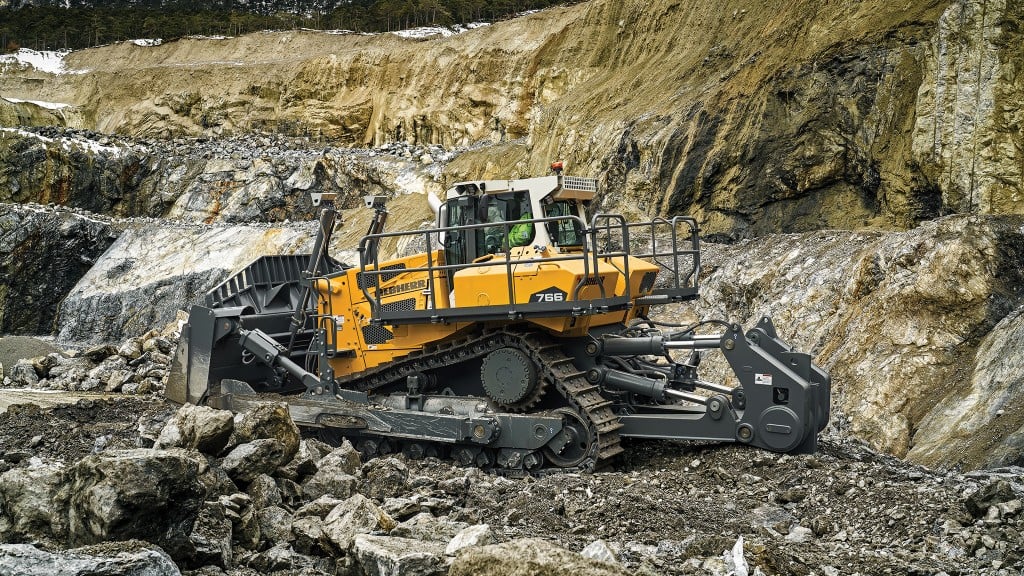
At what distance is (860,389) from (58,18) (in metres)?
64.3

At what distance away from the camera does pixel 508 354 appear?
848cm

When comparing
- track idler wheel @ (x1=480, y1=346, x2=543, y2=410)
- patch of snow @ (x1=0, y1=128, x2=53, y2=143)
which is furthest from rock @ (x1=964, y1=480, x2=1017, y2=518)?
patch of snow @ (x1=0, y1=128, x2=53, y2=143)

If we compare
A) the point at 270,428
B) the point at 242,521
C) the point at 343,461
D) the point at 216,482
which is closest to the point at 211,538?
the point at 242,521

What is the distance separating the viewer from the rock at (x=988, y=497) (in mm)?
5742

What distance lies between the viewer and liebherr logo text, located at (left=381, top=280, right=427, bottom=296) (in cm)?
904

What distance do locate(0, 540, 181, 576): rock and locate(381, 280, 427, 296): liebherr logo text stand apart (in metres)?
5.14

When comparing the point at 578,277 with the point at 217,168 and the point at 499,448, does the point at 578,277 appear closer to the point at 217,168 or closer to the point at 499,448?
the point at 499,448

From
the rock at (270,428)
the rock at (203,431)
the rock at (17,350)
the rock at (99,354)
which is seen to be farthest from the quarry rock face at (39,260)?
the rock at (270,428)

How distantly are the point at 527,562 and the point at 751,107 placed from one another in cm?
1487

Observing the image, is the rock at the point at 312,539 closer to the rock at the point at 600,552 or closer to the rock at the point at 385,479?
the rock at the point at 385,479

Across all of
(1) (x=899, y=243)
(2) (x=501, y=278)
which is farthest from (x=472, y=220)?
(1) (x=899, y=243)

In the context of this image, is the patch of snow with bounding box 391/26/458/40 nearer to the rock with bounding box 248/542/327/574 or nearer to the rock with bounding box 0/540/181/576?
the rock with bounding box 248/542/327/574

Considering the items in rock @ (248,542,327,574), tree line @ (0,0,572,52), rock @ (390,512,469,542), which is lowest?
rock @ (248,542,327,574)

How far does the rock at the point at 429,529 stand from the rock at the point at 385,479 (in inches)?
49.5
